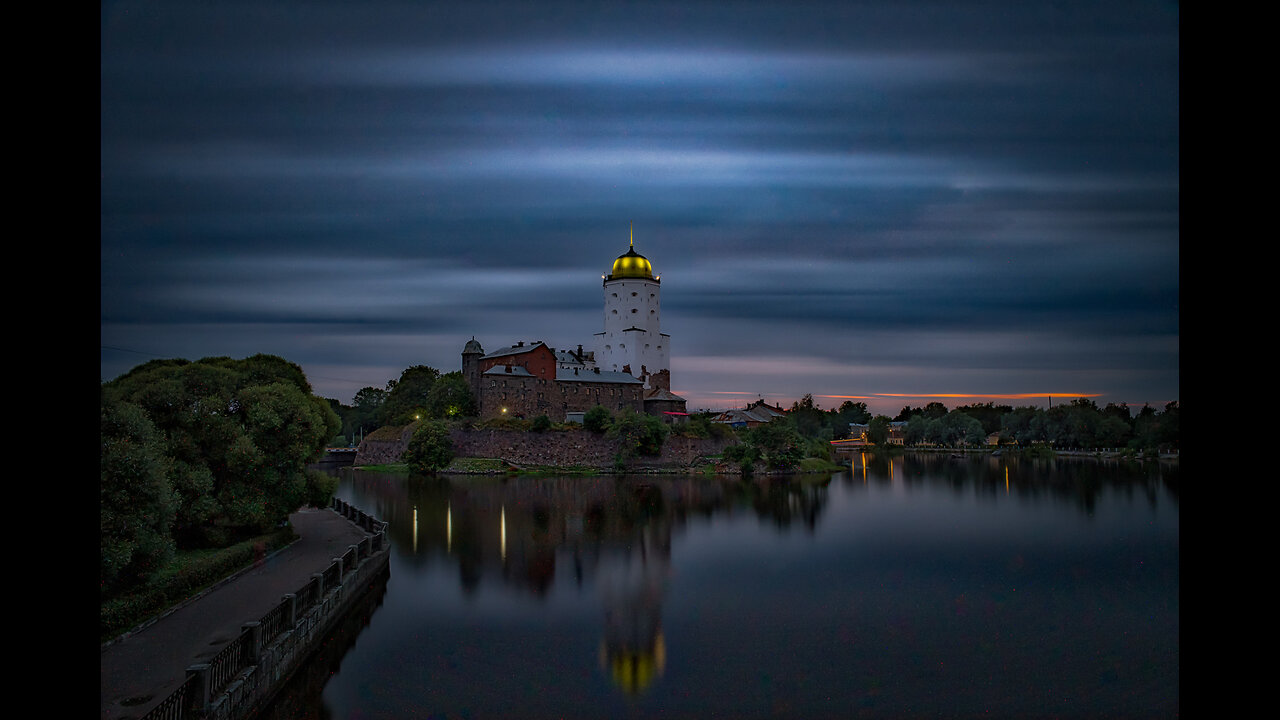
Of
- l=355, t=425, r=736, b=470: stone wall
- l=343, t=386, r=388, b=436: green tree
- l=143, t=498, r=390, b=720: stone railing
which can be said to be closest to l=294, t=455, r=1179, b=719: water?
l=143, t=498, r=390, b=720: stone railing

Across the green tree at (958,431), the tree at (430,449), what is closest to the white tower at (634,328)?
the tree at (430,449)

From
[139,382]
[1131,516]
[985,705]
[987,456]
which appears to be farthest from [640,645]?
[987,456]

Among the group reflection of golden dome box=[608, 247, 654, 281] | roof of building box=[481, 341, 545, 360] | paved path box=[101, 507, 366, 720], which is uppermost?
reflection of golden dome box=[608, 247, 654, 281]

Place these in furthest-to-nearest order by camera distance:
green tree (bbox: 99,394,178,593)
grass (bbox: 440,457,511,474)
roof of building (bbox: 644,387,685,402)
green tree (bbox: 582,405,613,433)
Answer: roof of building (bbox: 644,387,685,402) → green tree (bbox: 582,405,613,433) → grass (bbox: 440,457,511,474) → green tree (bbox: 99,394,178,593)

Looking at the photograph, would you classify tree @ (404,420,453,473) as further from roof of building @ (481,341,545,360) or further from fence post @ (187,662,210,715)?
fence post @ (187,662,210,715)

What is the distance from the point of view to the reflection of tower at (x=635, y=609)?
1300 cm

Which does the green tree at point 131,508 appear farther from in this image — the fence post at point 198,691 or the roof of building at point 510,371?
the roof of building at point 510,371

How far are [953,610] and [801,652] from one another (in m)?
5.36

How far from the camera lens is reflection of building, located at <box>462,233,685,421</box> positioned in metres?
56.4

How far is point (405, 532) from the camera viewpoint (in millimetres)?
26516
